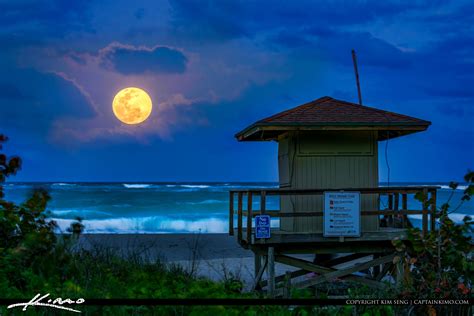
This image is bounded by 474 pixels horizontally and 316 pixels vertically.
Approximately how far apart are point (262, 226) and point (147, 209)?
44.4m

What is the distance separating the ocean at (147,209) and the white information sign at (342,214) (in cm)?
2985

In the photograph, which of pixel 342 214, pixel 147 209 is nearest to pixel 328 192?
pixel 342 214

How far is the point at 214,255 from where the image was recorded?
26156 mm

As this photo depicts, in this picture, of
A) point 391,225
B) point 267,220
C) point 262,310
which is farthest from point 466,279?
point 391,225

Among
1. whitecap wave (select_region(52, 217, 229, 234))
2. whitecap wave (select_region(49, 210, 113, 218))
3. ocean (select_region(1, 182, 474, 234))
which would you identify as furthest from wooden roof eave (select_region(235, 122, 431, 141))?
whitecap wave (select_region(49, 210, 113, 218))

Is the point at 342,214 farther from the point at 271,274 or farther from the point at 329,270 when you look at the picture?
the point at 271,274

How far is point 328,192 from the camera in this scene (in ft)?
41.2

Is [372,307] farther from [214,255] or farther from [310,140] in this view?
[214,255]

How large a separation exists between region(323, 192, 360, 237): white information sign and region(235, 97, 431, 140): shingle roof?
1.40 meters

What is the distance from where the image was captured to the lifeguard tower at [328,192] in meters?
12.6

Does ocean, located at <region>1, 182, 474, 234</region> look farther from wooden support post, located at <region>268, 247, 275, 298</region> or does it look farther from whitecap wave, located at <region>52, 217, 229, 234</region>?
wooden support post, located at <region>268, 247, 275, 298</region>

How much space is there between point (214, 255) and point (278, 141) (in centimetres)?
1240

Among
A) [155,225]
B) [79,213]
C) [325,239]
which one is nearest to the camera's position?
[325,239]

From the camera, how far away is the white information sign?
12.6m
